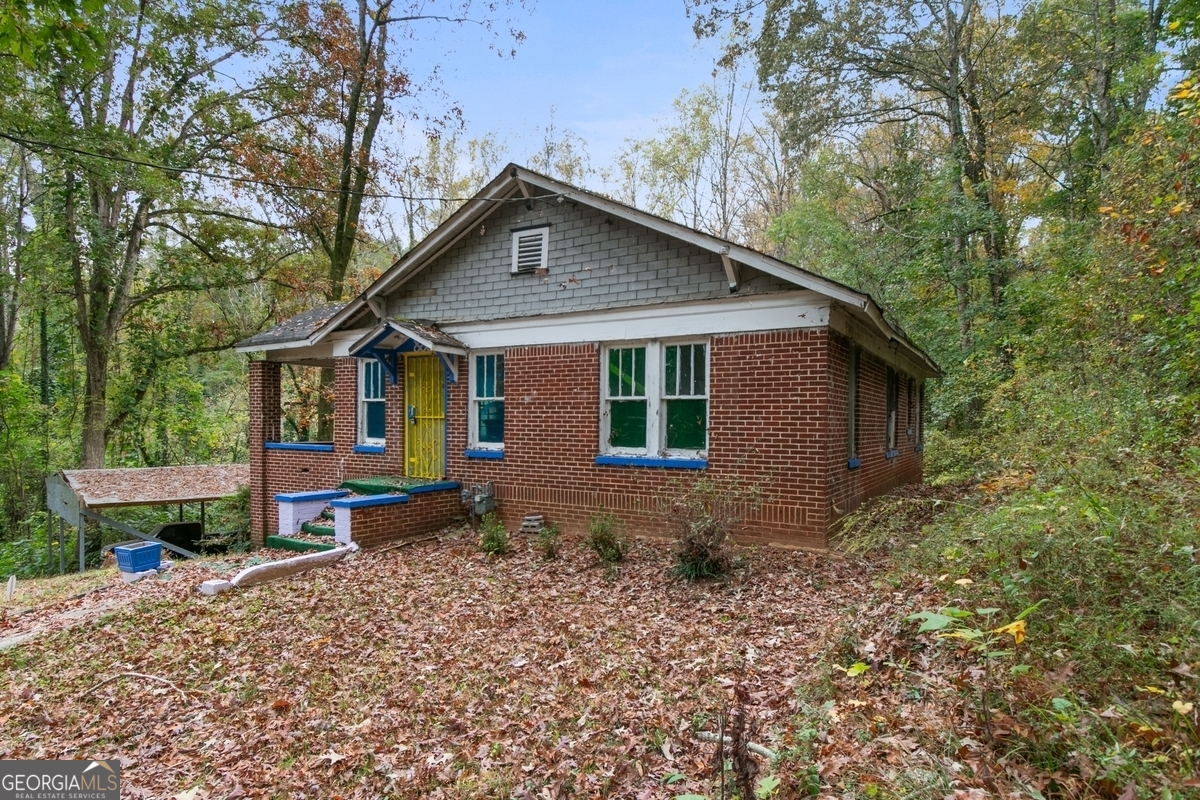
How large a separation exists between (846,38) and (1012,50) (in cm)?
493

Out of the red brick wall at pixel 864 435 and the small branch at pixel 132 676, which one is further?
the red brick wall at pixel 864 435

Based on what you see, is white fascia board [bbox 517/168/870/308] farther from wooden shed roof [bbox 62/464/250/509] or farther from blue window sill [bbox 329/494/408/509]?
wooden shed roof [bbox 62/464/250/509]

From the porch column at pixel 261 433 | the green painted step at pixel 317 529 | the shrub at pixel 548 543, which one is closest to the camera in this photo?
the shrub at pixel 548 543

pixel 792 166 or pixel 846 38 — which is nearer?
pixel 846 38

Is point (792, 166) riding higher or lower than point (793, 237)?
higher

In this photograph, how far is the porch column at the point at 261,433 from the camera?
41.3 ft

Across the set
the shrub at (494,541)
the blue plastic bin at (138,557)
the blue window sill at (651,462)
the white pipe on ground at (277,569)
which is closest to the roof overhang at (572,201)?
the blue window sill at (651,462)

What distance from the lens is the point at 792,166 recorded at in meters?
20.5

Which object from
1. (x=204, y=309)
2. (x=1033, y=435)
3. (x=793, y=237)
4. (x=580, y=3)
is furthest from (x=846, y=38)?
(x=204, y=309)

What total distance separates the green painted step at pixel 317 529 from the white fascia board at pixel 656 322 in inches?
151

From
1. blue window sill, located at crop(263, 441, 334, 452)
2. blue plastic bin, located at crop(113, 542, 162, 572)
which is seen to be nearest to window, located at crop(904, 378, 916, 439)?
blue window sill, located at crop(263, 441, 334, 452)

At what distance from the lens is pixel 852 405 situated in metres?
9.12

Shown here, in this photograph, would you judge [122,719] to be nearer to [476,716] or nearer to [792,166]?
[476,716]

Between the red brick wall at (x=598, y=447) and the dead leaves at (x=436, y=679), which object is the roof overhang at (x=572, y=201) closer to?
the red brick wall at (x=598, y=447)
